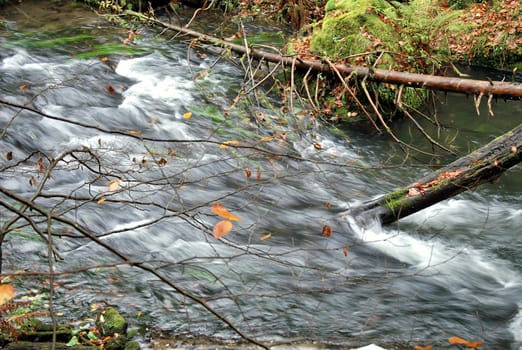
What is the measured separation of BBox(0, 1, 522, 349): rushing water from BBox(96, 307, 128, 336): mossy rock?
27 cm

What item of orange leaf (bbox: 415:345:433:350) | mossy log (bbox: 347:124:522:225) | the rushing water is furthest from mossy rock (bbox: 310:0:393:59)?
orange leaf (bbox: 415:345:433:350)

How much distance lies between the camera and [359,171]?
8094mm

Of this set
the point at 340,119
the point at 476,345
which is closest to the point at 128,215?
the point at 476,345

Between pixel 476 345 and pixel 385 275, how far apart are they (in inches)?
52.2

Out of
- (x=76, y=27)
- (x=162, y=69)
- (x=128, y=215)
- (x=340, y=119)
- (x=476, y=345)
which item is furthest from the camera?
(x=76, y=27)

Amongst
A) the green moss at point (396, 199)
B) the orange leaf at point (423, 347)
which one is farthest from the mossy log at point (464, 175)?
the orange leaf at point (423, 347)

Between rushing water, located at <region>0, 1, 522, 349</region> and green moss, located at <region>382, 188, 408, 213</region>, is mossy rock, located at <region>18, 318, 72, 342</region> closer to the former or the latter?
rushing water, located at <region>0, 1, 522, 349</region>

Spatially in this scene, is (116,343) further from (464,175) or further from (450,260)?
(450,260)

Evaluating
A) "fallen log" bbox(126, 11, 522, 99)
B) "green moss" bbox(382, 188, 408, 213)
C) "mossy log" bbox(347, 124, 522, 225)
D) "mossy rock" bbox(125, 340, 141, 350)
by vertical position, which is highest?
"fallen log" bbox(126, 11, 522, 99)

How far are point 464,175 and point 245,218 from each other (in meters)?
2.35

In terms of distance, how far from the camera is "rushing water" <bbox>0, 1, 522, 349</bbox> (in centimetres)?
490

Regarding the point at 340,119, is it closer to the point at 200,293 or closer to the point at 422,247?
the point at 422,247

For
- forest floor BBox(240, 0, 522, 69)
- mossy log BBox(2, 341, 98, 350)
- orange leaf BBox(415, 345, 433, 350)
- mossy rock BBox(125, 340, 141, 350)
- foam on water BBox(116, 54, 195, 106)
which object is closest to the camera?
mossy log BBox(2, 341, 98, 350)

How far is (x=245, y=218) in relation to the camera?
6781mm
